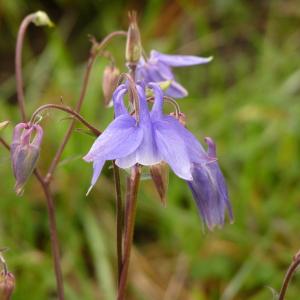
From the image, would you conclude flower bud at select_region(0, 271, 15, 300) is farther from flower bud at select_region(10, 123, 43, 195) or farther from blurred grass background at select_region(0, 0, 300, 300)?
blurred grass background at select_region(0, 0, 300, 300)

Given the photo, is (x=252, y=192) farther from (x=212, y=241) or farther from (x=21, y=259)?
(x=21, y=259)

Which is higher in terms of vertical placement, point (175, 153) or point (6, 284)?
point (175, 153)

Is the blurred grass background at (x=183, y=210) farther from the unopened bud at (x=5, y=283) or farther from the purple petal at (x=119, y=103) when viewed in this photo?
the purple petal at (x=119, y=103)

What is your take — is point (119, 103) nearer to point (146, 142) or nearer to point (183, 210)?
point (146, 142)

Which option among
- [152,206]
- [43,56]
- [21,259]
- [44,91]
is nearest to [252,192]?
[152,206]

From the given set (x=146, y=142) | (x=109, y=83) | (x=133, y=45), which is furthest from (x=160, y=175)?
(x=109, y=83)

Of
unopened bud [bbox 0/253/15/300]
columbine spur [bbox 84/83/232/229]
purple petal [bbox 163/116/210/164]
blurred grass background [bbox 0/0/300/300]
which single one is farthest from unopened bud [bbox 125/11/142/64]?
blurred grass background [bbox 0/0/300/300]
